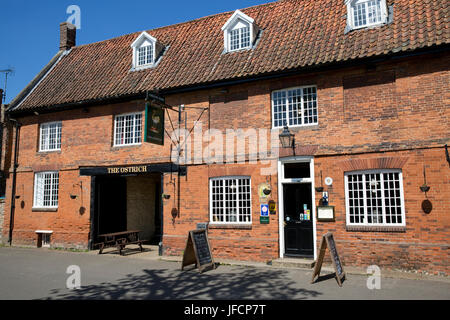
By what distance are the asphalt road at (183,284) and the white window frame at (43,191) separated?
4489 mm

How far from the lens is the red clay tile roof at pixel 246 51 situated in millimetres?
11344

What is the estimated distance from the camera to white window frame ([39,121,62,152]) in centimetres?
1647

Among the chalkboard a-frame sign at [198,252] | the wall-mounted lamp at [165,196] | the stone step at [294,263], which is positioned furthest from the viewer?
the wall-mounted lamp at [165,196]

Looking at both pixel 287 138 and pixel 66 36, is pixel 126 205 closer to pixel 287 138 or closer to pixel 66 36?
pixel 287 138

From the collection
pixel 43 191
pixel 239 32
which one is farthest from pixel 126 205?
pixel 239 32

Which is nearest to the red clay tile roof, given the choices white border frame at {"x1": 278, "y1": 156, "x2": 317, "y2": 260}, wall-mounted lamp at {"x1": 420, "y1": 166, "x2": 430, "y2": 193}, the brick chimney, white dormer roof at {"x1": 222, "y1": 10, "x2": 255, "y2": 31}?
white dormer roof at {"x1": 222, "y1": 10, "x2": 255, "y2": 31}

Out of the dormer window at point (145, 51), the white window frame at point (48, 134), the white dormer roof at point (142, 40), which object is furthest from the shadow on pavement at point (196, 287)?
the white dormer roof at point (142, 40)

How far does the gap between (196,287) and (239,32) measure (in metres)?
9.87

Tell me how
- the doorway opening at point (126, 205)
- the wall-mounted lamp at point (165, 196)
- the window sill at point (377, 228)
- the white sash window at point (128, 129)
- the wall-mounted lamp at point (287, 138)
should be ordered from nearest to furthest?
the window sill at point (377, 228) → the wall-mounted lamp at point (287, 138) → the wall-mounted lamp at point (165, 196) → the white sash window at point (128, 129) → the doorway opening at point (126, 205)

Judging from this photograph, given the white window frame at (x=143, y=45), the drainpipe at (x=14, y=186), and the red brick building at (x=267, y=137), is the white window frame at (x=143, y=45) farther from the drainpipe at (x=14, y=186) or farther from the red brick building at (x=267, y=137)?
the drainpipe at (x=14, y=186)

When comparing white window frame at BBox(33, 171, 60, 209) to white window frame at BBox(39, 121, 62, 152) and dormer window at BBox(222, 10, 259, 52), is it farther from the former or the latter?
dormer window at BBox(222, 10, 259, 52)

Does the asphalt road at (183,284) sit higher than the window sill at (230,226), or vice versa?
the window sill at (230,226)

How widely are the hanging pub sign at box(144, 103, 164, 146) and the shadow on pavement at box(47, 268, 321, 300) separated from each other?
443 centimetres
